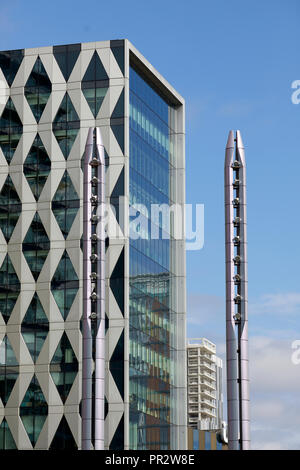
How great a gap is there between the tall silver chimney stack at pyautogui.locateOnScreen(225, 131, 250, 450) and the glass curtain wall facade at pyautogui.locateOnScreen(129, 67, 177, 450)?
30978 mm

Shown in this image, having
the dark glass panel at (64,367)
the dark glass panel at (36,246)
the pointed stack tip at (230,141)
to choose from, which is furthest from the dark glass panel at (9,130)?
the pointed stack tip at (230,141)

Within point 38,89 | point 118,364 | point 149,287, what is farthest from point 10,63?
point 118,364

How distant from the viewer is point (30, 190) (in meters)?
101

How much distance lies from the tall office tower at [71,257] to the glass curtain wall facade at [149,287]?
187 mm

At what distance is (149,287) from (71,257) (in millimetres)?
9423

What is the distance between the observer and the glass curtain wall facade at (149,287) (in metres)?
97.6

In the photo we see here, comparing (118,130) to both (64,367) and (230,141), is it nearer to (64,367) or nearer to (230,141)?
(64,367)

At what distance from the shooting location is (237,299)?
6569 cm

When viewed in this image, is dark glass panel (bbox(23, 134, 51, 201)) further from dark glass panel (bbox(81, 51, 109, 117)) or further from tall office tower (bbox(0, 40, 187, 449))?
dark glass panel (bbox(81, 51, 109, 117))

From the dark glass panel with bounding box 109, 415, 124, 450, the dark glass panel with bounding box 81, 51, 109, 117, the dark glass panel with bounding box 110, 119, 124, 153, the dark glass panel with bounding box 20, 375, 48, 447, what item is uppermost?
the dark glass panel with bounding box 81, 51, 109, 117

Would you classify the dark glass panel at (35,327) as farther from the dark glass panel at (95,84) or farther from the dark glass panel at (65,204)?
the dark glass panel at (95,84)

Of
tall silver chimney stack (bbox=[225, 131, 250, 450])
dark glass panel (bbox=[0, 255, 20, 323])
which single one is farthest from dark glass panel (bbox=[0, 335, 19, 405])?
tall silver chimney stack (bbox=[225, 131, 250, 450])

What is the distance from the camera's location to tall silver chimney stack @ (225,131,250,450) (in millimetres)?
63469
